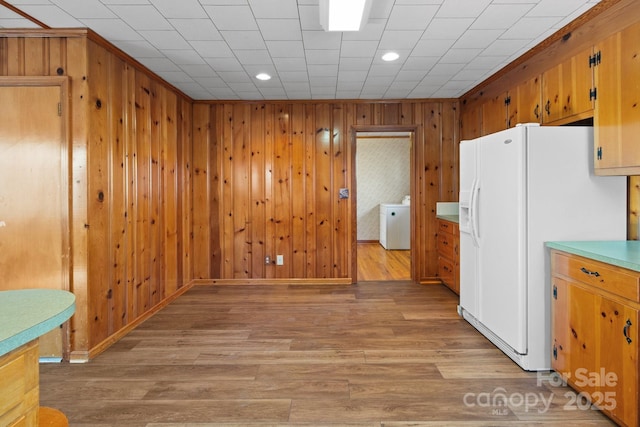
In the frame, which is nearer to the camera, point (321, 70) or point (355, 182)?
point (321, 70)

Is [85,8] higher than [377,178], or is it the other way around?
[85,8]

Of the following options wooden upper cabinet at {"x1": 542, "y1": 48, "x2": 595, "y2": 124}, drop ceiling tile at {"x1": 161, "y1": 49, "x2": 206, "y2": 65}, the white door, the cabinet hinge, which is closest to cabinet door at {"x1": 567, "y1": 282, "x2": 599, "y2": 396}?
the white door

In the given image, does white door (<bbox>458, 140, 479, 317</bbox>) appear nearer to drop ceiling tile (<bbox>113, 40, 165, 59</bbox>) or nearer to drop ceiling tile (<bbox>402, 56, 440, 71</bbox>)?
drop ceiling tile (<bbox>402, 56, 440, 71</bbox>)

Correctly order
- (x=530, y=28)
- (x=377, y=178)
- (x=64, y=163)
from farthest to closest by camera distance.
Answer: (x=377, y=178), (x=530, y=28), (x=64, y=163)

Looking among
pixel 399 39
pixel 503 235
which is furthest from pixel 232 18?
pixel 503 235

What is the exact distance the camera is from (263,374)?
7.88 feet

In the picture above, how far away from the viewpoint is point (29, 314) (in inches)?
42.3

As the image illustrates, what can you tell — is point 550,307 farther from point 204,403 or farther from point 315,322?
point 204,403

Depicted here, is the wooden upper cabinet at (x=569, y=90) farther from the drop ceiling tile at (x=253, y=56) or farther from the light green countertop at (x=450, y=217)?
the drop ceiling tile at (x=253, y=56)

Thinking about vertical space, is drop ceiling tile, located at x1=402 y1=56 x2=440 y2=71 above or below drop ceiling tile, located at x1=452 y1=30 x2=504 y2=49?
above

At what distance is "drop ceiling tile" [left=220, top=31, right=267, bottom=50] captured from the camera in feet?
8.94

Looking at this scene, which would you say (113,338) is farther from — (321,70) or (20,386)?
(321,70)

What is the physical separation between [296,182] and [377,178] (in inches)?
170

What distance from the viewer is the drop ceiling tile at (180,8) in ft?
7.48
